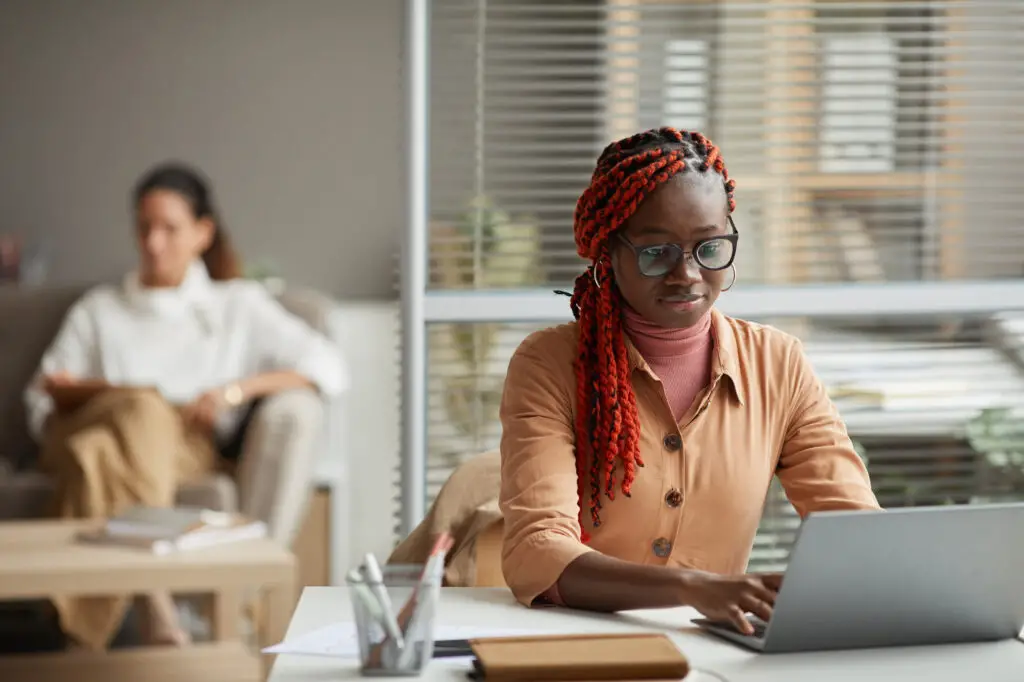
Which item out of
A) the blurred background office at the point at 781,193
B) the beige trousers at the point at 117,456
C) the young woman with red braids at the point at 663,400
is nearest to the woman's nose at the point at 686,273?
the young woman with red braids at the point at 663,400

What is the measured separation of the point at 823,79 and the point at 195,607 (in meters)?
2.31

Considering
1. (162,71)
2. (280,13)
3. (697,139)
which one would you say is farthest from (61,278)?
(697,139)

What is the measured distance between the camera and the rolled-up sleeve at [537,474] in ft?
4.54

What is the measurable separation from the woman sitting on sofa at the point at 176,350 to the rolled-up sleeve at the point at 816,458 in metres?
2.38

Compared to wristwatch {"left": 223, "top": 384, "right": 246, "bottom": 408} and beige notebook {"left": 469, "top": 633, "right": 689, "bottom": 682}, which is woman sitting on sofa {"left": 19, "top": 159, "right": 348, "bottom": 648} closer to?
wristwatch {"left": 223, "top": 384, "right": 246, "bottom": 408}

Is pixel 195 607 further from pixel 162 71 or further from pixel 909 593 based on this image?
pixel 909 593

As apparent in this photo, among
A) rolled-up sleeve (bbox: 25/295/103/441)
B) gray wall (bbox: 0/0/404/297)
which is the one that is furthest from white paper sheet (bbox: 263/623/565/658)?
gray wall (bbox: 0/0/404/297)

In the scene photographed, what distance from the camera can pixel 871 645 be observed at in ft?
4.02

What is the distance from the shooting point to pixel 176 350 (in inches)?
161

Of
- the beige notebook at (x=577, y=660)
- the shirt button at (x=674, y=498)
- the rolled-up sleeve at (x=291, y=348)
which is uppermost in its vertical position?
the shirt button at (x=674, y=498)

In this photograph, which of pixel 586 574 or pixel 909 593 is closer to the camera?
pixel 909 593

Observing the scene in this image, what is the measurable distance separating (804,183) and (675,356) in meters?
0.98

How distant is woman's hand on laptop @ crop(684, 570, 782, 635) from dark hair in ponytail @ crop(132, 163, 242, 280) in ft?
10.1

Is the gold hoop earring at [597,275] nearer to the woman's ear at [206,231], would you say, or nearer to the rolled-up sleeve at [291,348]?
the rolled-up sleeve at [291,348]
